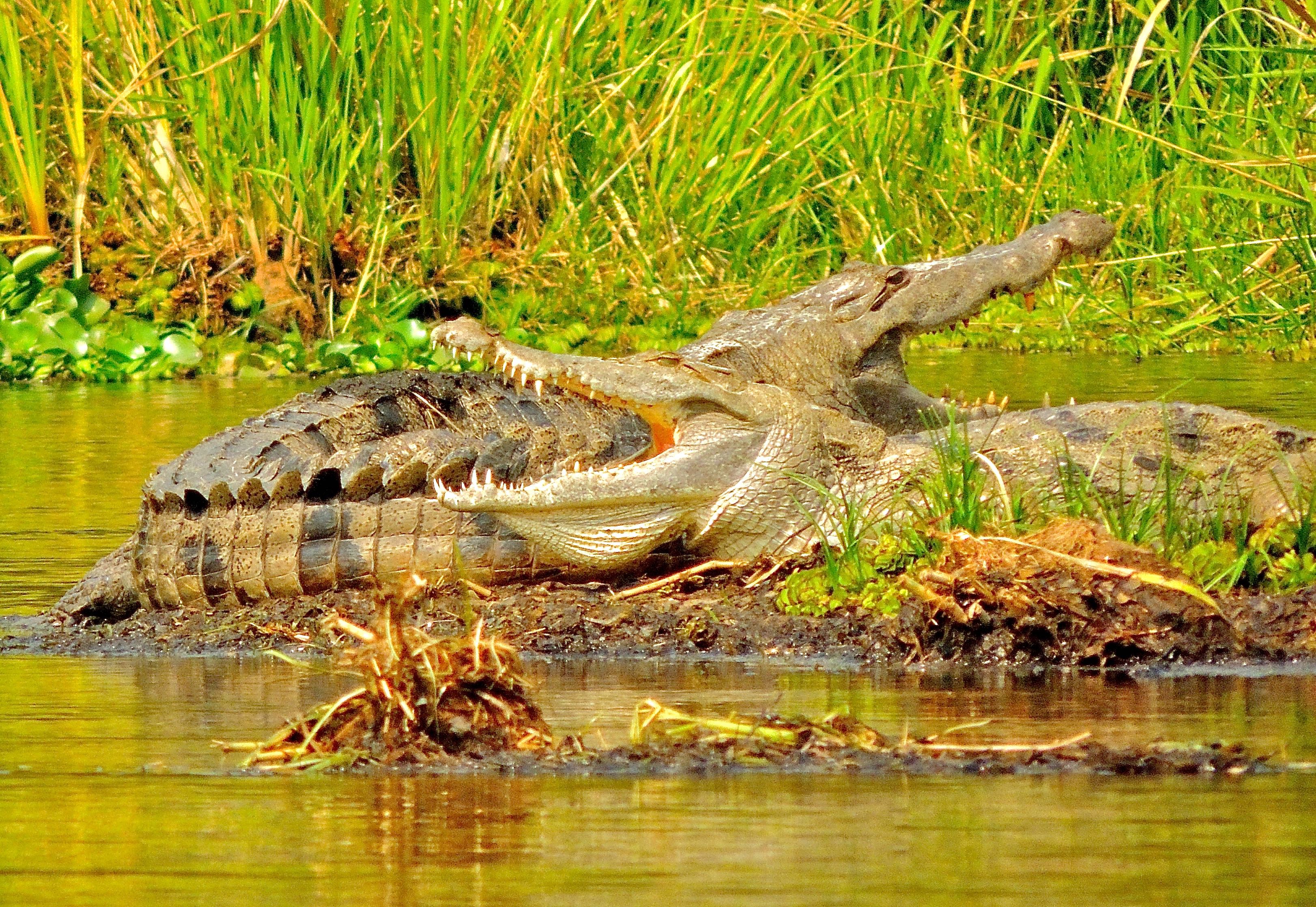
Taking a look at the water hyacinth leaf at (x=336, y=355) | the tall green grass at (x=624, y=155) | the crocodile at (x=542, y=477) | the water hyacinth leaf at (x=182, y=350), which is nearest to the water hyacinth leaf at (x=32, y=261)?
the tall green grass at (x=624, y=155)

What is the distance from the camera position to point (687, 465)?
7203 millimetres

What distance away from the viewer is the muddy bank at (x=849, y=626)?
589cm

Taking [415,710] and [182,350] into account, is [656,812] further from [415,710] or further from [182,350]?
[182,350]

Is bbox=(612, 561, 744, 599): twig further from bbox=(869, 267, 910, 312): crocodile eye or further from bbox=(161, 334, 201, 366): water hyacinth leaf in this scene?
bbox=(161, 334, 201, 366): water hyacinth leaf

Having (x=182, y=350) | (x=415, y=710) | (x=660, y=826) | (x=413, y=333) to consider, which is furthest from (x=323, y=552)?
(x=182, y=350)

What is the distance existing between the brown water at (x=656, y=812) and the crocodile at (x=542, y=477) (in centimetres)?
115

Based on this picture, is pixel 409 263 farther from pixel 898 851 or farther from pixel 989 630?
→ pixel 898 851

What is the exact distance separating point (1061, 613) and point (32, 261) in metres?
10.4

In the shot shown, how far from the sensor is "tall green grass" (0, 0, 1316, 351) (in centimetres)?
1413

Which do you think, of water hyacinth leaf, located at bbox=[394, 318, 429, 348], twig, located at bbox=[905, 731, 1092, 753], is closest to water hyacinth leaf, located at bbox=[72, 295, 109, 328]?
water hyacinth leaf, located at bbox=[394, 318, 429, 348]

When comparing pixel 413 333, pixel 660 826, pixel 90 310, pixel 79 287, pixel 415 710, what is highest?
pixel 79 287

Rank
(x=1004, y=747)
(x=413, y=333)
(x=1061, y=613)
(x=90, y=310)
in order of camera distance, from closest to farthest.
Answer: (x=1004, y=747) → (x=1061, y=613) → (x=413, y=333) → (x=90, y=310)

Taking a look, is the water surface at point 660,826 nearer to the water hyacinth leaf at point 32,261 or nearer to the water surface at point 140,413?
the water surface at point 140,413

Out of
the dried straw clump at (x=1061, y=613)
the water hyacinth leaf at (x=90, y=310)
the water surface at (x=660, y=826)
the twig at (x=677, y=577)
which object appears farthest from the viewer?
the water hyacinth leaf at (x=90, y=310)
